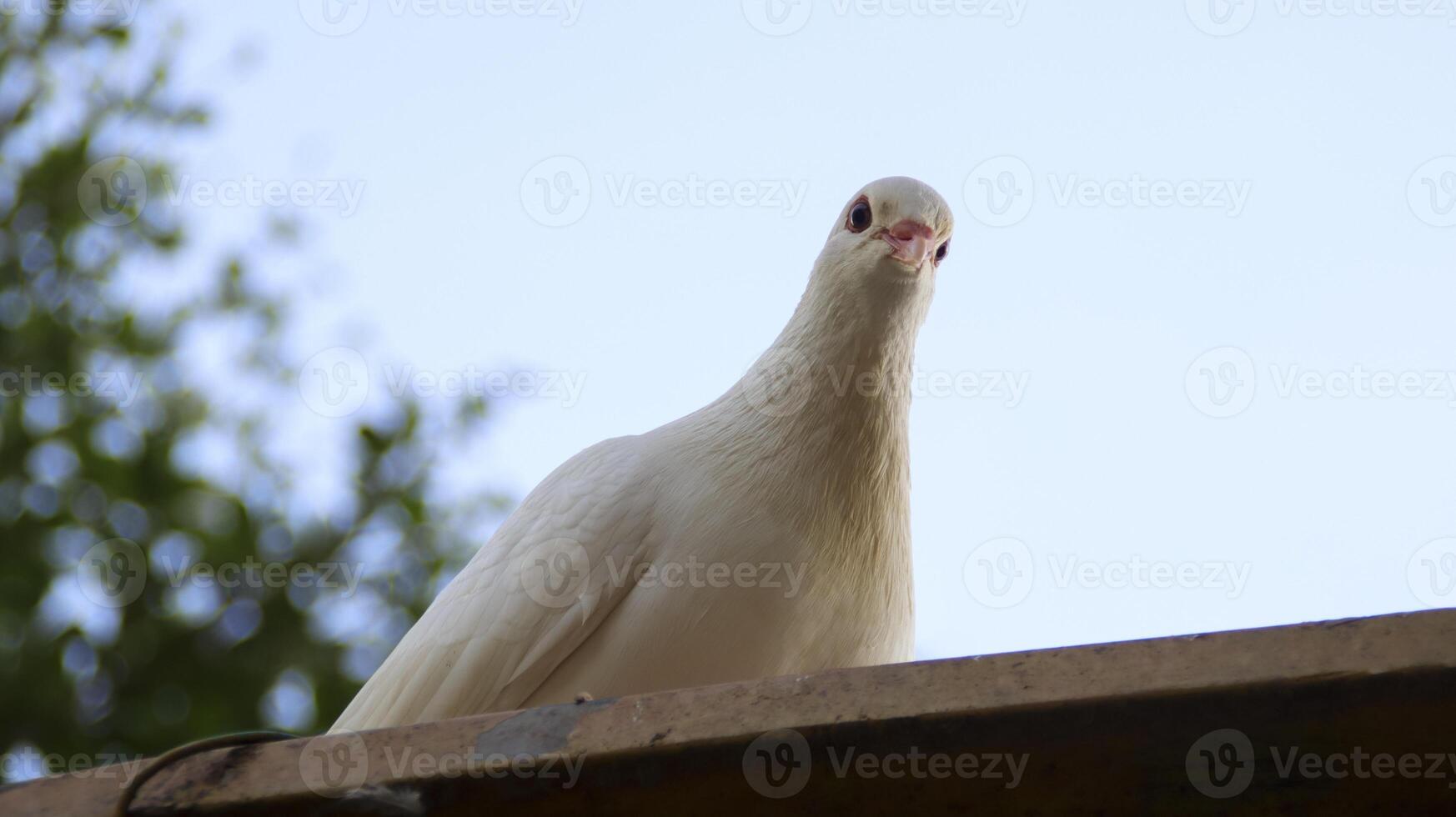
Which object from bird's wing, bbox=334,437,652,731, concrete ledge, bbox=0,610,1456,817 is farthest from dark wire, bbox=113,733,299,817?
bird's wing, bbox=334,437,652,731

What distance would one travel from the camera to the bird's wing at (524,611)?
308 cm

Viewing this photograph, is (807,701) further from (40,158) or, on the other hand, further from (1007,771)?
(40,158)

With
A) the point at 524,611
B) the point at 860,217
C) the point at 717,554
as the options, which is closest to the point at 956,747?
the point at 717,554

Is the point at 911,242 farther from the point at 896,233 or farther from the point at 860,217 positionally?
the point at 860,217

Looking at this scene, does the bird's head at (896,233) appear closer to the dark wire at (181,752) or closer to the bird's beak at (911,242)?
the bird's beak at (911,242)

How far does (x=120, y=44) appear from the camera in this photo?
7.42 metres

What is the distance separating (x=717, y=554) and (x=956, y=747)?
3.77 feet

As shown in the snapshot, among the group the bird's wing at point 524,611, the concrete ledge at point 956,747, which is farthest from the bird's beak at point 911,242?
the concrete ledge at point 956,747

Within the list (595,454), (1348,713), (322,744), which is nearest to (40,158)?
(595,454)

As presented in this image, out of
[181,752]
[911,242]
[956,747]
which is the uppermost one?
[911,242]

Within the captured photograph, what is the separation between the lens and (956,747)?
6.48 ft

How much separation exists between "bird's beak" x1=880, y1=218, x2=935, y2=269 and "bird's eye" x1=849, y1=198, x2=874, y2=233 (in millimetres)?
121

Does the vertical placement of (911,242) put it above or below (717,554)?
above

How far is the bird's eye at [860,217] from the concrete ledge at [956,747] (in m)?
1.90
